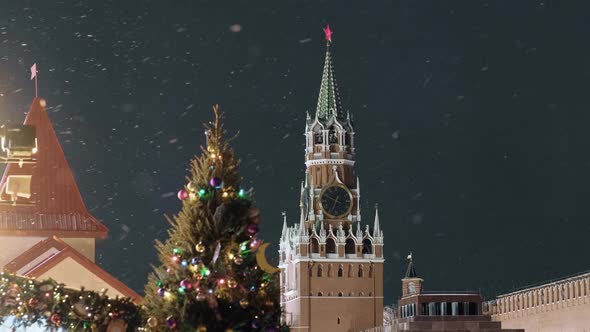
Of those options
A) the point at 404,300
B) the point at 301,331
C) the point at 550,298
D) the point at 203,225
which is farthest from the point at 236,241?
the point at 301,331

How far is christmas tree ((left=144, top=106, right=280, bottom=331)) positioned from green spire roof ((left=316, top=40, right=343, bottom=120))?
96235 mm

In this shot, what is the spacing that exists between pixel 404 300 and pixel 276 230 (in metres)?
28.9

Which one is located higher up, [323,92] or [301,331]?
[323,92]

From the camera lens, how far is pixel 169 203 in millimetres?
93812

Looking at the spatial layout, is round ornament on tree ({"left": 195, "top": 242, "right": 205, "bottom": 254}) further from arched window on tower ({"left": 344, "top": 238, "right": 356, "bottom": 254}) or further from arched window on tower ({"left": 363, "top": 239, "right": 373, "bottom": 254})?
arched window on tower ({"left": 363, "top": 239, "right": 373, "bottom": 254})

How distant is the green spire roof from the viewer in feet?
360

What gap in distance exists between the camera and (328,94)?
11150cm

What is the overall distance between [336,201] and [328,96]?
1075 centimetres

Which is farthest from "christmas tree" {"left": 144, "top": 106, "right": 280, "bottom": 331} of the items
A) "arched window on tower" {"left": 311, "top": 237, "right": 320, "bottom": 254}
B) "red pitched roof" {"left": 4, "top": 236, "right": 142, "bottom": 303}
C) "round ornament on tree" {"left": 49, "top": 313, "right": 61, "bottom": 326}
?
"arched window on tower" {"left": 311, "top": 237, "right": 320, "bottom": 254}

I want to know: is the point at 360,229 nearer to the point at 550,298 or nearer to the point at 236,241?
the point at 550,298

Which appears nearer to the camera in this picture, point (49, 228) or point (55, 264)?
point (55, 264)

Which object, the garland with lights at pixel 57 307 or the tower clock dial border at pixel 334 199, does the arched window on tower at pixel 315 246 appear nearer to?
the tower clock dial border at pixel 334 199

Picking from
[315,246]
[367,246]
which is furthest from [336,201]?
[315,246]

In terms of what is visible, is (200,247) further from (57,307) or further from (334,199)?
A: (334,199)
